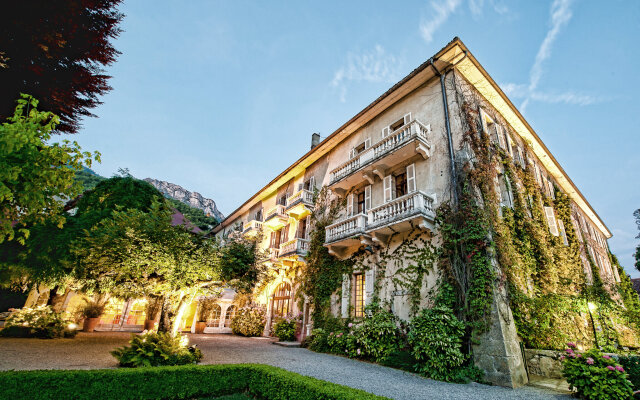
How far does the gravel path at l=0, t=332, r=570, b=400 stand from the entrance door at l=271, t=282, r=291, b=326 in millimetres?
6250

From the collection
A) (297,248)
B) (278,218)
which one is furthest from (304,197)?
(278,218)

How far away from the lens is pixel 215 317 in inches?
880

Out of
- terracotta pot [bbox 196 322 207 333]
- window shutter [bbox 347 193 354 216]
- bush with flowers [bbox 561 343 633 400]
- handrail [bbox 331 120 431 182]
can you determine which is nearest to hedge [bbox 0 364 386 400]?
bush with flowers [bbox 561 343 633 400]

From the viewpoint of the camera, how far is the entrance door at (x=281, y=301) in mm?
18755

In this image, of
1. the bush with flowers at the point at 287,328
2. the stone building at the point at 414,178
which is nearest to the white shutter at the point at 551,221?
the stone building at the point at 414,178

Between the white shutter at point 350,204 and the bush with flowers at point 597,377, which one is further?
the white shutter at point 350,204

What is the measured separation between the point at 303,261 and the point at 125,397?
11689 millimetres

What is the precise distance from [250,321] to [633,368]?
60.9ft

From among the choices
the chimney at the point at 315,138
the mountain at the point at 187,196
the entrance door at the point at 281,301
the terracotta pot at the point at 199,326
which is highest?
the mountain at the point at 187,196

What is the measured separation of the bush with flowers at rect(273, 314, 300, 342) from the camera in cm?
1627

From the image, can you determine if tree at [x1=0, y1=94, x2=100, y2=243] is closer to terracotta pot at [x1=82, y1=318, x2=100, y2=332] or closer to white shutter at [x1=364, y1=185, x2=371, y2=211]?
white shutter at [x1=364, y1=185, x2=371, y2=211]

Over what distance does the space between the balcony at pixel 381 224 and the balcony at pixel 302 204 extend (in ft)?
13.1

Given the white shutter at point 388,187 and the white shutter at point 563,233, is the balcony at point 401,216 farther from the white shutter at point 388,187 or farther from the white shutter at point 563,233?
the white shutter at point 563,233

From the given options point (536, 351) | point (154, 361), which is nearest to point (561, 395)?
point (536, 351)
